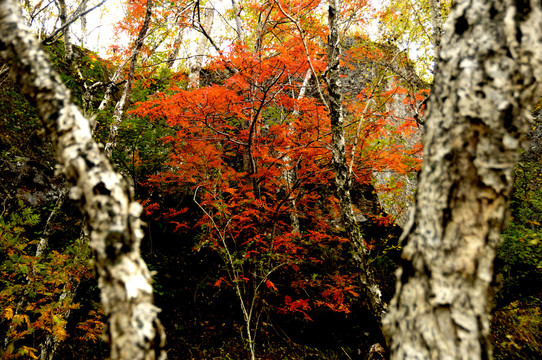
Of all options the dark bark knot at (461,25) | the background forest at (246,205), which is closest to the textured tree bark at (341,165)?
the background forest at (246,205)

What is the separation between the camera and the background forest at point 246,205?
4.64m

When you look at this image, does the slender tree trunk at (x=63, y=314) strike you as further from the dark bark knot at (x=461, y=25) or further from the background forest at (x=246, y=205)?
the dark bark knot at (x=461, y=25)

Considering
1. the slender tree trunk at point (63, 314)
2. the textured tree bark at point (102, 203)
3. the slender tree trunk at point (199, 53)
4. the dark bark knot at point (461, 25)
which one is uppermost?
the slender tree trunk at point (199, 53)

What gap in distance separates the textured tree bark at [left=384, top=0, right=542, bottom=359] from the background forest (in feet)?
10.1

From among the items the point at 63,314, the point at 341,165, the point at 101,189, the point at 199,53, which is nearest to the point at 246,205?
the point at 341,165

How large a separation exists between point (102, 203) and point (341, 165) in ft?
11.5

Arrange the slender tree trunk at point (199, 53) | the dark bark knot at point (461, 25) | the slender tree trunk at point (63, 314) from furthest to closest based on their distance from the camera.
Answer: the slender tree trunk at point (199, 53)
the slender tree trunk at point (63, 314)
the dark bark knot at point (461, 25)

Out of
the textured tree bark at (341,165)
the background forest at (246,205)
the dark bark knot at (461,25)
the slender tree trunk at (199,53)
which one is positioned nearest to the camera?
the dark bark knot at (461,25)

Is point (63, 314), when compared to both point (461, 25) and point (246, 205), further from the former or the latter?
Answer: point (461, 25)

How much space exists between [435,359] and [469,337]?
130 millimetres

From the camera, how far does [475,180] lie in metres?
0.94

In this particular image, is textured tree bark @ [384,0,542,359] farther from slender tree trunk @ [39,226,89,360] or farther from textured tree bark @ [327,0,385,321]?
slender tree trunk @ [39,226,89,360]

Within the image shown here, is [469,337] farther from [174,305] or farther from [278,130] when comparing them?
[174,305]

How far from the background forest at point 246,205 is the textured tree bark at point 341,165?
0.03 m
